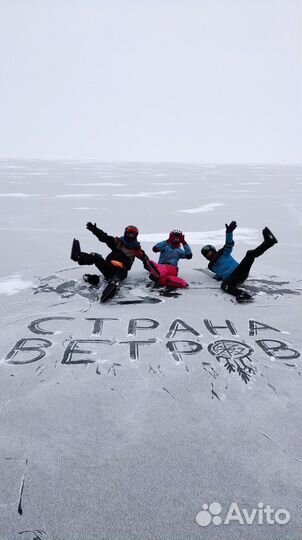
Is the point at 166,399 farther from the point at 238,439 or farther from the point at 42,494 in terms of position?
the point at 42,494

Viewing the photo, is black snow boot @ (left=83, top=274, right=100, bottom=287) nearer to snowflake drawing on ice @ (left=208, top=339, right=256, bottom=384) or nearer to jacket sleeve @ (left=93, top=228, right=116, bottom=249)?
jacket sleeve @ (left=93, top=228, right=116, bottom=249)

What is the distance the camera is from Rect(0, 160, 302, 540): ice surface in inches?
72.4

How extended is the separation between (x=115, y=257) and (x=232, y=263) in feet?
4.92

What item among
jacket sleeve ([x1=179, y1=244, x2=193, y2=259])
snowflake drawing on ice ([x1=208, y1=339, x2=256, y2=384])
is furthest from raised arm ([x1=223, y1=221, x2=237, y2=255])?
snowflake drawing on ice ([x1=208, y1=339, x2=256, y2=384])

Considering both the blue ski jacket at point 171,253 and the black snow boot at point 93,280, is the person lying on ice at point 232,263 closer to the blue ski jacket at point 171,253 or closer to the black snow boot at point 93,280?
the blue ski jacket at point 171,253

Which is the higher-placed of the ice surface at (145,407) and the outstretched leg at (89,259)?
the outstretched leg at (89,259)

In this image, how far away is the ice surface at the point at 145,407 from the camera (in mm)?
1838

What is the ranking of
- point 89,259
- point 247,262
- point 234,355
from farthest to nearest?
point 89,259 → point 247,262 → point 234,355

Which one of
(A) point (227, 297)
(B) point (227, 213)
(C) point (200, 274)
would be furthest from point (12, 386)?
(B) point (227, 213)

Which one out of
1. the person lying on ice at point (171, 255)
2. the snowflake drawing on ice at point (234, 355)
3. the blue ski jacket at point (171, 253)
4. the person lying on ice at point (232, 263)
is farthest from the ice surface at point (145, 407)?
the blue ski jacket at point (171, 253)

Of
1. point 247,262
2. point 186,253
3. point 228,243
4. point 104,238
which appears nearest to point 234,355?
point 247,262

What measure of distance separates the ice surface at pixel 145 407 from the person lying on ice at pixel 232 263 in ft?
0.55

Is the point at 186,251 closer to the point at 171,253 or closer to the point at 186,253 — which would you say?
the point at 186,253

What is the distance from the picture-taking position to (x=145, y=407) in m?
2.58
